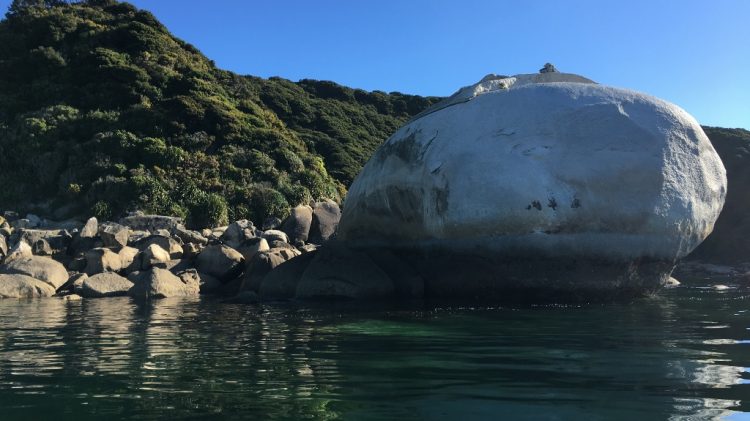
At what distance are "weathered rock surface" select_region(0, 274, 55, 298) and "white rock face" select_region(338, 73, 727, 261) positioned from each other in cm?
751

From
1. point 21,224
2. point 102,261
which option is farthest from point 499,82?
point 21,224

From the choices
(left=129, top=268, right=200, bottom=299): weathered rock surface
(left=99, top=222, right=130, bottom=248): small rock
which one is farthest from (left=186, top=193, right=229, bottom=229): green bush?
(left=129, top=268, right=200, bottom=299): weathered rock surface

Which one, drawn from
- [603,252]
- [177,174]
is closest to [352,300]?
[603,252]

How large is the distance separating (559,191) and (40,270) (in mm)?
10646

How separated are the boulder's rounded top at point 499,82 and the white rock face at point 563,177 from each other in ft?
1.68

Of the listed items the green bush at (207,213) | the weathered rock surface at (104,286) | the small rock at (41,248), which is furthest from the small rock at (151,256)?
the green bush at (207,213)

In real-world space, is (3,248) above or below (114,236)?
below

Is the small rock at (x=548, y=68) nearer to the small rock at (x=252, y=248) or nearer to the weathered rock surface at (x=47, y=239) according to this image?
the small rock at (x=252, y=248)

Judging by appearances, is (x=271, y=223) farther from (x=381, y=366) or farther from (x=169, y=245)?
(x=381, y=366)

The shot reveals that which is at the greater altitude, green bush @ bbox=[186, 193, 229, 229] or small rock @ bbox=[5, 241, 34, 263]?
green bush @ bbox=[186, 193, 229, 229]

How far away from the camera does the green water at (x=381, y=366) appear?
3.26 m

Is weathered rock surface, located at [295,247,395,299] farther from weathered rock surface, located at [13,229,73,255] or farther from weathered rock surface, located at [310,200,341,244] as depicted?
weathered rock surface, located at [13,229,73,255]

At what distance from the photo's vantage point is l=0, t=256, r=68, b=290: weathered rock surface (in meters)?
11.9

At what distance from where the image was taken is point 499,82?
11148mm
